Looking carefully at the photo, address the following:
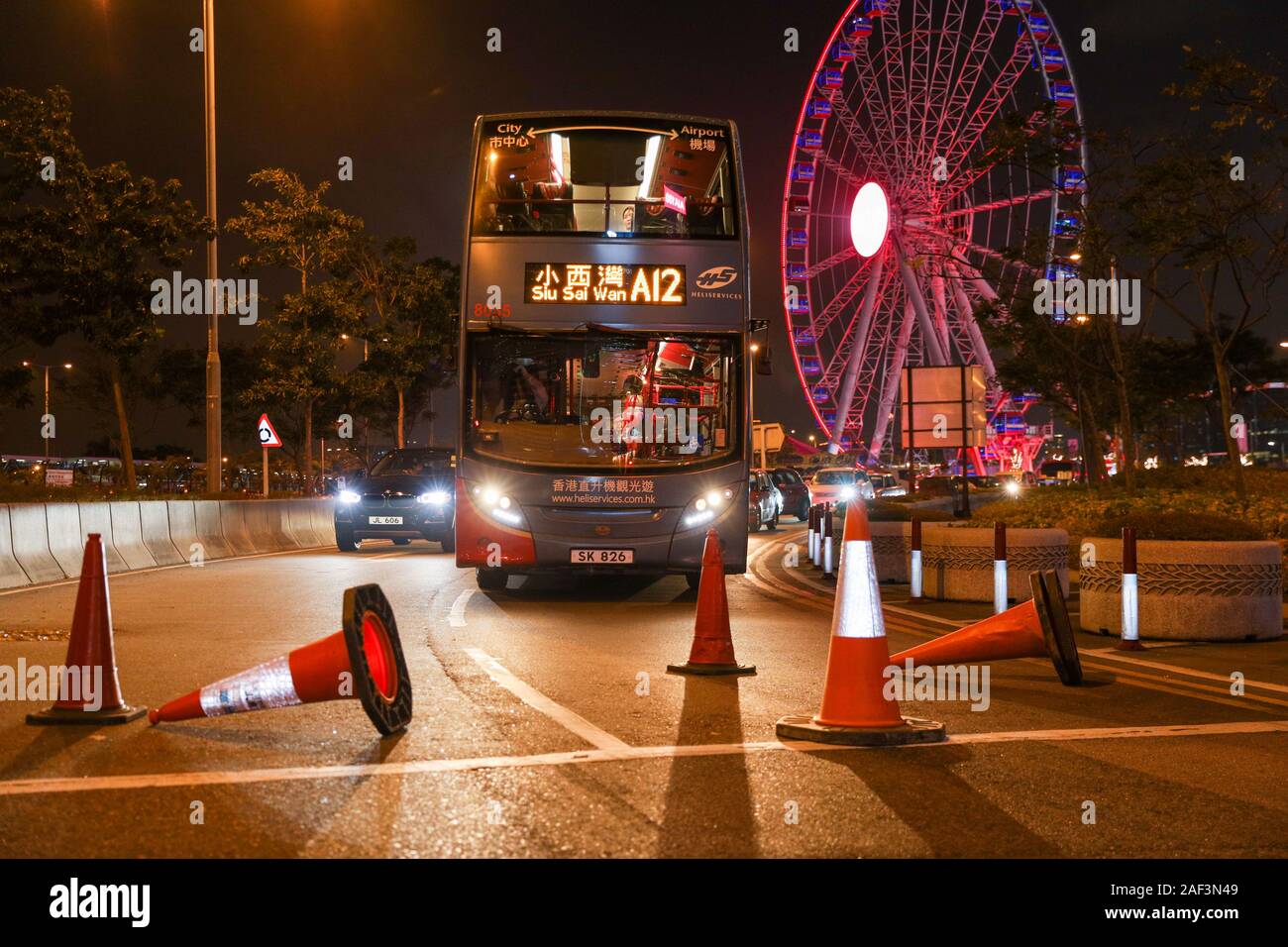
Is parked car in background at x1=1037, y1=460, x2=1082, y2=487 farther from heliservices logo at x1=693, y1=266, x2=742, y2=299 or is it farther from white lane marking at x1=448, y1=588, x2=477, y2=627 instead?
heliservices logo at x1=693, y1=266, x2=742, y2=299

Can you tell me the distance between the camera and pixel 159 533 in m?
20.1

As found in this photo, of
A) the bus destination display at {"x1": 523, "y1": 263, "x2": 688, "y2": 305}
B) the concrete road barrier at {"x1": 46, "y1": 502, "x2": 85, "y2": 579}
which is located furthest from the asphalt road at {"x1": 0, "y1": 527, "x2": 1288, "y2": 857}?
the concrete road barrier at {"x1": 46, "y1": 502, "x2": 85, "y2": 579}

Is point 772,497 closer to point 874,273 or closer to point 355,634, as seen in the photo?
point 874,273

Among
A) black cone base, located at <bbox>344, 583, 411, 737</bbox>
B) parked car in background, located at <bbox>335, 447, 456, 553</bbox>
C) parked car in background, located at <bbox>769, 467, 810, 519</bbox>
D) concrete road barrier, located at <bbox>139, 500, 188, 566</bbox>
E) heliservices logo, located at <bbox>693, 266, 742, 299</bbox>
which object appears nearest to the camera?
black cone base, located at <bbox>344, 583, 411, 737</bbox>

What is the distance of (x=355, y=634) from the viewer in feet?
19.4

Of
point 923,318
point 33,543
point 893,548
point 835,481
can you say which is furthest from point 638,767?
point 835,481

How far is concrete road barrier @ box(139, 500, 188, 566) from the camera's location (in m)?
19.6

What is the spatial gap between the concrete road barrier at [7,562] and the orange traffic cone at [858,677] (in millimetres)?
11485

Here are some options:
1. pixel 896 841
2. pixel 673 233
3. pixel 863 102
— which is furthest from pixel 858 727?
pixel 863 102

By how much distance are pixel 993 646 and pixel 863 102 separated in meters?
32.9

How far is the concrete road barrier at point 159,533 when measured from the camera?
19.6m
